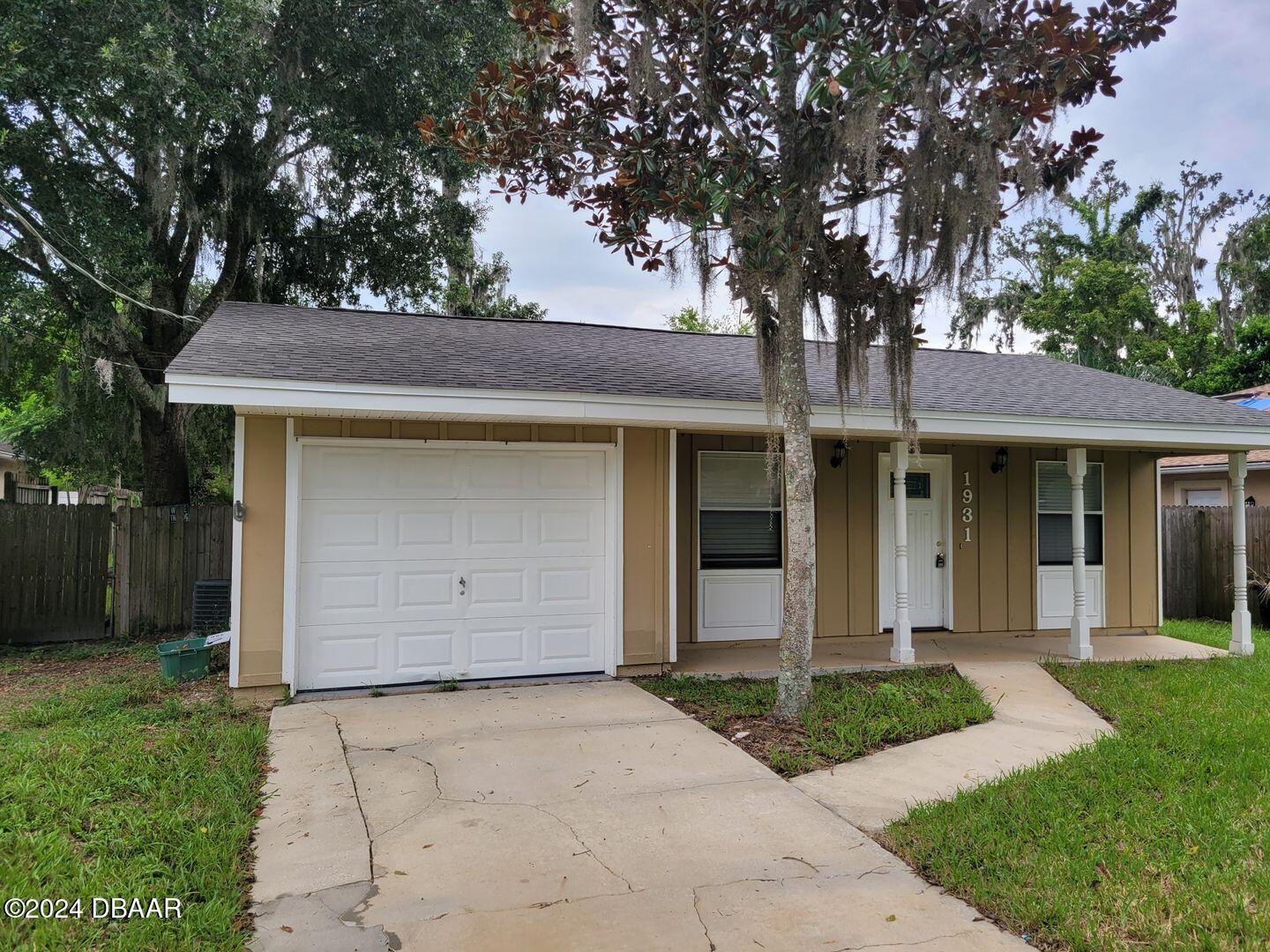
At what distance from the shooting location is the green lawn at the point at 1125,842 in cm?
285

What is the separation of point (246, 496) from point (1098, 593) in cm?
927

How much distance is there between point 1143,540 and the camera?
364 inches

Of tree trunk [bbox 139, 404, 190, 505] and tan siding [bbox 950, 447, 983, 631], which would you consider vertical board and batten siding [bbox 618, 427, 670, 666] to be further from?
tree trunk [bbox 139, 404, 190, 505]

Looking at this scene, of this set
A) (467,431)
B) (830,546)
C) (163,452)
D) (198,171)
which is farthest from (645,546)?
(198,171)

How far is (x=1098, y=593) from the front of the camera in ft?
29.9

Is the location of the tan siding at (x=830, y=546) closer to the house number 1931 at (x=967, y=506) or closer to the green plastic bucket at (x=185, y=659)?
the house number 1931 at (x=967, y=506)

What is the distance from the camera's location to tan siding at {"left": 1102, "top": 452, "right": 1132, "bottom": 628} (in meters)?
9.12

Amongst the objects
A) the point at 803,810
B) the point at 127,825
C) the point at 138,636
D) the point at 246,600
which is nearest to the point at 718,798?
the point at 803,810

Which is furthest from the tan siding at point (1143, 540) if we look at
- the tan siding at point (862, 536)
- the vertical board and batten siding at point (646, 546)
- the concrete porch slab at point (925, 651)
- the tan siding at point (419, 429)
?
the tan siding at point (419, 429)

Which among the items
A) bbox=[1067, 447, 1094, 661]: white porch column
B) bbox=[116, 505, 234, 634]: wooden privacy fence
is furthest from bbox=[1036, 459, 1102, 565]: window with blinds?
bbox=[116, 505, 234, 634]: wooden privacy fence

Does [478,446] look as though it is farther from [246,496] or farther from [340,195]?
[340,195]

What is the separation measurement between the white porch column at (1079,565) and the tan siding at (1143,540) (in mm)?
1868

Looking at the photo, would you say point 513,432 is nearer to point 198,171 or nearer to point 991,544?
point 991,544

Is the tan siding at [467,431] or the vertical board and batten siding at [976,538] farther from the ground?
the tan siding at [467,431]
